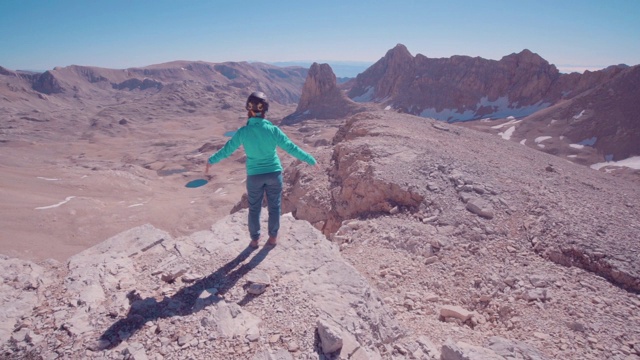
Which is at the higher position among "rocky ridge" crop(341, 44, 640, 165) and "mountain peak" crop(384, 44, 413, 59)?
"mountain peak" crop(384, 44, 413, 59)

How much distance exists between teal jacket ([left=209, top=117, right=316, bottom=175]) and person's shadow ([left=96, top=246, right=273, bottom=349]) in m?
1.80

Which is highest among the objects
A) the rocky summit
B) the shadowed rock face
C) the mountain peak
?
the mountain peak

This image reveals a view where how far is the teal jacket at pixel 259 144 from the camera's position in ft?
18.8

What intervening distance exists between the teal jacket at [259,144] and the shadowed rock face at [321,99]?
109 metres

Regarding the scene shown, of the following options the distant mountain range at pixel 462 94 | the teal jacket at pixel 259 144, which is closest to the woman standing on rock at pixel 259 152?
the teal jacket at pixel 259 144

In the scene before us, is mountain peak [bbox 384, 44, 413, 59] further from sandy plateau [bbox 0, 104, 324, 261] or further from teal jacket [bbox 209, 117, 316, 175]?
teal jacket [bbox 209, 117, 316, 175]

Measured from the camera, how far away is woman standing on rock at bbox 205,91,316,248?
5.72 m

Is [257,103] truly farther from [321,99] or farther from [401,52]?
[401,52]

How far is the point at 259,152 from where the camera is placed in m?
5.81

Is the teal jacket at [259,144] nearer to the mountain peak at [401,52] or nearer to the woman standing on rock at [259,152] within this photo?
the woman standing on rock at [259,152]

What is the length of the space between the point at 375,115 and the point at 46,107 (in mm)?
164498

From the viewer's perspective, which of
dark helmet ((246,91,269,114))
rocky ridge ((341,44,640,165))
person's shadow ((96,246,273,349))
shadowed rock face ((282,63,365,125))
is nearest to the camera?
person's shadow ((96,246,273,349))

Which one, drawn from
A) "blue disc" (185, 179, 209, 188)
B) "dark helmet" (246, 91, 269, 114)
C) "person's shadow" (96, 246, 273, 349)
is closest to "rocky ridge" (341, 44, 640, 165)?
"blue disc" (185, 179, 209, 188)

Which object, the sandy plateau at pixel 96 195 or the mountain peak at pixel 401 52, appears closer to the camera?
the sandy plateau at pixel 96 195
